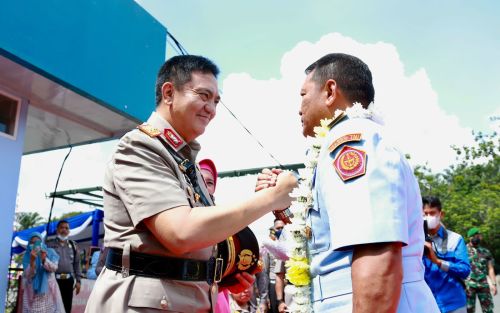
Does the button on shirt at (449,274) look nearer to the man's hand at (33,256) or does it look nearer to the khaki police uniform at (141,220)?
the khaki police uniform at (141,220)

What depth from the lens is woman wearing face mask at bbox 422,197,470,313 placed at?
538 centimetres

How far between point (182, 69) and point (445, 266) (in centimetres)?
427

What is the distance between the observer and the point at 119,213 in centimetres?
208

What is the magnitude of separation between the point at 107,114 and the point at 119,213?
17.3ft

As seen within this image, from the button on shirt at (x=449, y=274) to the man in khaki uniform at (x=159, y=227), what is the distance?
13.2ft

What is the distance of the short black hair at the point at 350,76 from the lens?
2.01 m

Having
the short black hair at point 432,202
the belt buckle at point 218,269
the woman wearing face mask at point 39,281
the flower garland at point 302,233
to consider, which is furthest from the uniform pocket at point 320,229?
the woman wearing face mask at point 39,281

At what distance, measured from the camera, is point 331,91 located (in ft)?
6.66

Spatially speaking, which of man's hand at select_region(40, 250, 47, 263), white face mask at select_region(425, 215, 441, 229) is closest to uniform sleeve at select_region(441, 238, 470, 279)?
white face mask at select_region(425, 215, 441, 229)

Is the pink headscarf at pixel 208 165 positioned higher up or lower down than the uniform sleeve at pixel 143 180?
higher up

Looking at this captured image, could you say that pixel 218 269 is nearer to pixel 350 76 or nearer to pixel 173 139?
pixel 173 139

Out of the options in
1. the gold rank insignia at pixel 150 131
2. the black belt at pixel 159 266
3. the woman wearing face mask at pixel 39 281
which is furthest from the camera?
the woman wearing face mask at pixel 39 281

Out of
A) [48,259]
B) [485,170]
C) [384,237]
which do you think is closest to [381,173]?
[384,237]

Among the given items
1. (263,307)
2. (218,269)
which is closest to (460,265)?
(263,307)
